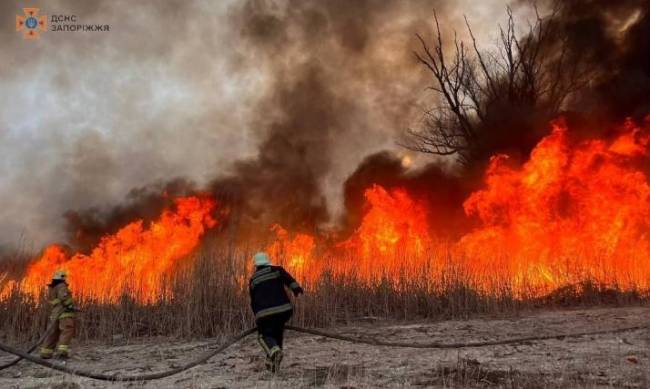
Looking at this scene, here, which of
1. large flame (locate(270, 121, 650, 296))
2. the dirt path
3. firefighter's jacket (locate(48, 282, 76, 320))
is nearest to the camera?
the dirt path

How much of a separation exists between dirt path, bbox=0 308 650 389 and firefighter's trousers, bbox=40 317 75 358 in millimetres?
332

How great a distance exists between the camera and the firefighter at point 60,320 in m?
9.34

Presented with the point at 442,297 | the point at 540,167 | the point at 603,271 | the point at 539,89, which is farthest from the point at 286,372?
the point at 539,89

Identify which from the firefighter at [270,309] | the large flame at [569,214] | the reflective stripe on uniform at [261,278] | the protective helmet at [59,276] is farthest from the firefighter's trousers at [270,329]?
the large flame at [569,214]

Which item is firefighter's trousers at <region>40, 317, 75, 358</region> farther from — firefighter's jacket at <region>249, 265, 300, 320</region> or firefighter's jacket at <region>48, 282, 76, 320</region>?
firefighter's jacket at <region>249, 265, 300, 320</region>

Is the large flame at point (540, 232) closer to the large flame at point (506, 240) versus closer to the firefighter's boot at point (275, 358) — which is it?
the large flame at point (506, 240)

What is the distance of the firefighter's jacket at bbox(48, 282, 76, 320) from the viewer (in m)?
9.45

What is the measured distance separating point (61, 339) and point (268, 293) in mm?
4354

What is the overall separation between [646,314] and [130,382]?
33.4 ft

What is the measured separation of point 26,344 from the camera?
11711 millimetres

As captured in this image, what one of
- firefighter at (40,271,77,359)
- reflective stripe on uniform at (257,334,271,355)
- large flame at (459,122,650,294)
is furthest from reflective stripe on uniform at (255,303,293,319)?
large flame at (459,122,650,294)

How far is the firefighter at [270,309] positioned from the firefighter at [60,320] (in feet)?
13.1

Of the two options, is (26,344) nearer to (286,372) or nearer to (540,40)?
(286,372)

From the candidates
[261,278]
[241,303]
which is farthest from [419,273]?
[261,278]
